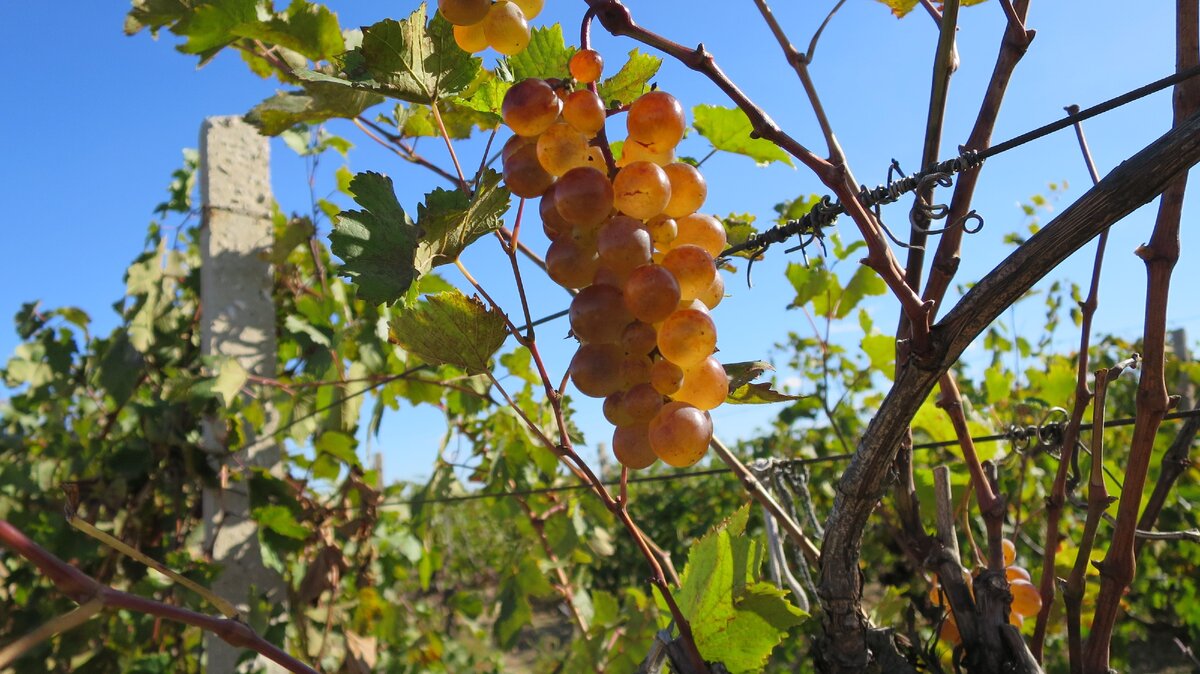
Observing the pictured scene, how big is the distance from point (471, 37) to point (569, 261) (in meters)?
0.20

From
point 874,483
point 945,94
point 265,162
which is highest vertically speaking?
point 265,162

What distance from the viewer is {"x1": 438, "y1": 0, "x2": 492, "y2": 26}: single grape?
0.54m

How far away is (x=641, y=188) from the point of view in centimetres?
54

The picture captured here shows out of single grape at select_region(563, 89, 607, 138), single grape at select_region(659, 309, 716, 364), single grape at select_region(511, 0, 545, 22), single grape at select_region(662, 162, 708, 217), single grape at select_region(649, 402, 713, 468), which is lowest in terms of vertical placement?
single grape at select_region(649, 402, 713, 468)

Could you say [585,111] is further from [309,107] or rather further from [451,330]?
[309,107]

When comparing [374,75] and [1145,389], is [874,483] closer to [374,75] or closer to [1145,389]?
[1145,389]

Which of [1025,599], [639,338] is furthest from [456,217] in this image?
[1025,599]

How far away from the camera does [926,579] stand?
0.83 m

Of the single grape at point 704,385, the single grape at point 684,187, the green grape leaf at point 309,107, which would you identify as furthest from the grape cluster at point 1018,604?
the green grape leaf at point 309,107

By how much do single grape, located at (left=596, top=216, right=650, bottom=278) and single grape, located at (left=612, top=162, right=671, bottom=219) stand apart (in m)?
0.01

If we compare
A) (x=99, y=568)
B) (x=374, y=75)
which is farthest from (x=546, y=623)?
(x=374, y=75)

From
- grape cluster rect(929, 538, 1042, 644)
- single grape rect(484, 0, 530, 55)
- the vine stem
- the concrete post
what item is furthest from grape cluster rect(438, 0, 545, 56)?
the concrete post

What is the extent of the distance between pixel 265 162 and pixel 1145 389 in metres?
2.14

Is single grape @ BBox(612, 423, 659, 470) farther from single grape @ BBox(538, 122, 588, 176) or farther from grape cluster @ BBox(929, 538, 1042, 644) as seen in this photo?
grape cluster @ BBox(929, 538, 1042, 644)
